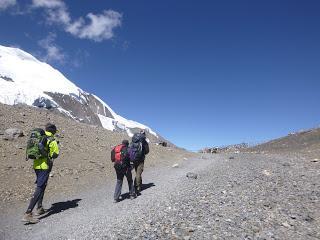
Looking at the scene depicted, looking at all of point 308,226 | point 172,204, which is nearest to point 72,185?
point 172,204

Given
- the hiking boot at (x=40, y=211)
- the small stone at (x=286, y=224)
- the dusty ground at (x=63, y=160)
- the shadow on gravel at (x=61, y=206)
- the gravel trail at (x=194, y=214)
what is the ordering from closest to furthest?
the gravel trail at (x=194, y=214) < the small stone at (x=286, y=224) < the hiking boot at (x=40, y=211) < the shadow on gravel at (x=61, y=206) < the dusty ground at (x=63, y=160)

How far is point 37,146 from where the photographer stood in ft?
42.8

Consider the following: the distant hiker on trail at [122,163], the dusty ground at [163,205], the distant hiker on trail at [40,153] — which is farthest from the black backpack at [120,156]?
the distant hiker on trail at [40,153]

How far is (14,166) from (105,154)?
9.26 meters

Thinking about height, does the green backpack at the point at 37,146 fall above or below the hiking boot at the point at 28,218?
above

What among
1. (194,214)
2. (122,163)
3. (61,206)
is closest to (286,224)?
(194,214)

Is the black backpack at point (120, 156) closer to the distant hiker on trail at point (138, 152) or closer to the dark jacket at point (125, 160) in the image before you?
the dark jacket at point (125, 160)

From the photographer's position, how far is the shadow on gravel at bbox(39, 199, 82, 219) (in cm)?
1407

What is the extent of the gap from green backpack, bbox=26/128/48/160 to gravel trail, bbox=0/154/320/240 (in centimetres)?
216

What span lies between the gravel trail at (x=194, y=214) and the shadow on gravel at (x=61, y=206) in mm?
45

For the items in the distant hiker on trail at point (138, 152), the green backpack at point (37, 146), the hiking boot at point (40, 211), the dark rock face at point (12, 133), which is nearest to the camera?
the green backpack at point (37, 146)

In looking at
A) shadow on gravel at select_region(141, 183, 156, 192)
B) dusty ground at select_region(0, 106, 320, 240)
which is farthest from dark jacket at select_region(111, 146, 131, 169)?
shadow on gravel at select_region(141, 183, 156, 192)

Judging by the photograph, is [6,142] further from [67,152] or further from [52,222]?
[52,222]

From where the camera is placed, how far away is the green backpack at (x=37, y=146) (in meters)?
13.0
